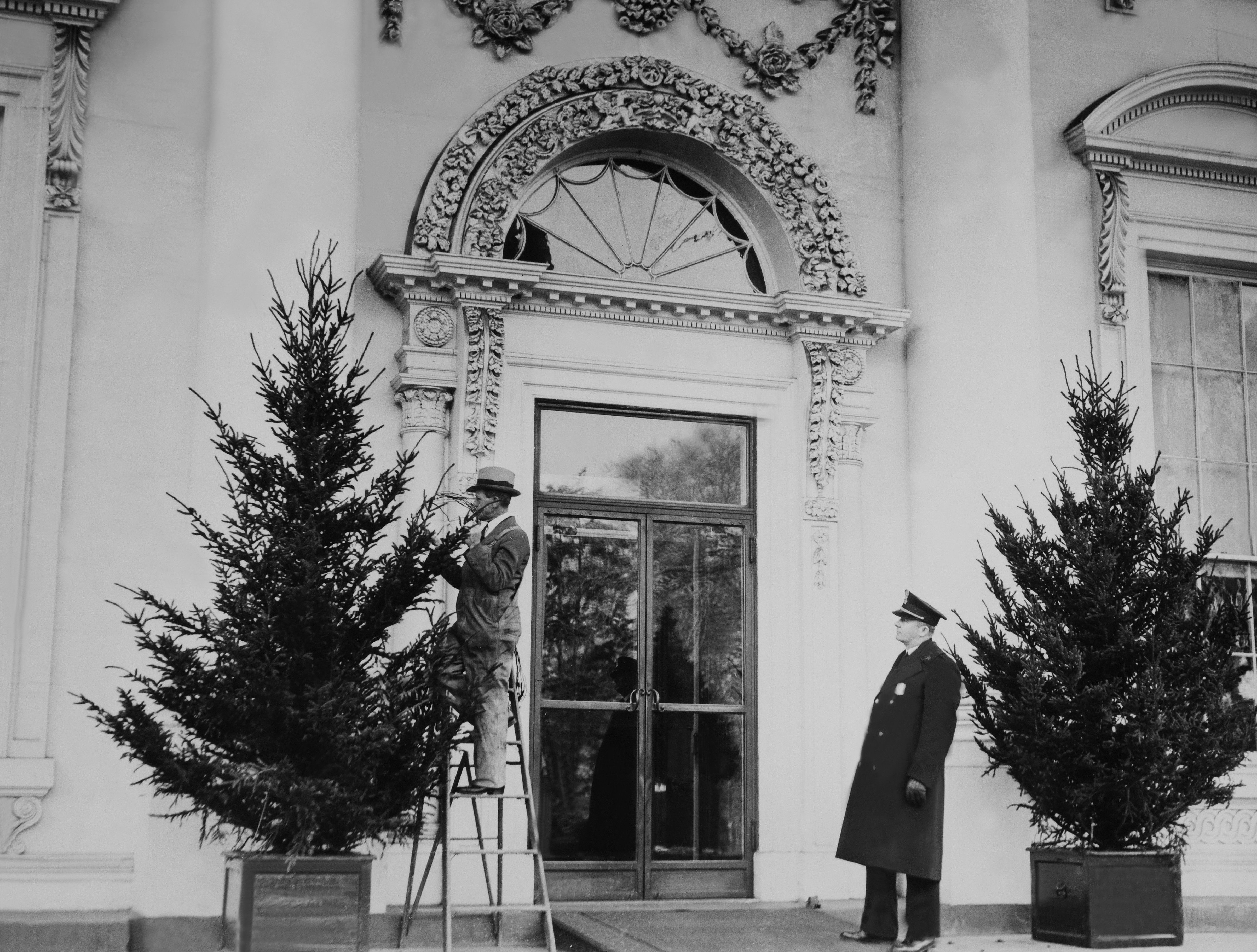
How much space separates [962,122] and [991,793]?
4.28 meters

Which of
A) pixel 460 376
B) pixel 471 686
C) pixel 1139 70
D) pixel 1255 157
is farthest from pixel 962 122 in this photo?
pixel 471 686

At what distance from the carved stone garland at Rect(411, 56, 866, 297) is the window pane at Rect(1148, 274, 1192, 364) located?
7.21ft

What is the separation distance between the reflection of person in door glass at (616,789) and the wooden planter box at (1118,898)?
8.28 feet

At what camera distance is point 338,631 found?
6.68 meters

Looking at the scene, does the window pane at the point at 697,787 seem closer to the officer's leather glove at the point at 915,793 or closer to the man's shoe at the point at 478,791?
the man's shoe at the point at 478,791

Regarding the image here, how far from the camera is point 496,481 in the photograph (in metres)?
7.92

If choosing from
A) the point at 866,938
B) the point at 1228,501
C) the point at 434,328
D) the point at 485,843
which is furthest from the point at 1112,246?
the point at 485,843

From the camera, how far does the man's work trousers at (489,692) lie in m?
7.73

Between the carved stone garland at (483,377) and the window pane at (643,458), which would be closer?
the carved stone garland at (483,377)

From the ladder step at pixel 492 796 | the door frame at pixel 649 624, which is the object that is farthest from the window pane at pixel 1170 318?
the ladder step at pixel 492 796

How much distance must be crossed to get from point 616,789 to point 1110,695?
298 centimetres

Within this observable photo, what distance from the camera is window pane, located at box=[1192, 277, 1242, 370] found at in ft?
36.3

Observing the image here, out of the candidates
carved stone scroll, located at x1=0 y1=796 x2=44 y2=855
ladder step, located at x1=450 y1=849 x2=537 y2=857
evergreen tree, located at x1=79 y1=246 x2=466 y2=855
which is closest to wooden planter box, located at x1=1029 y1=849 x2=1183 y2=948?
ladder step, located at x1=450 y1=849 x2=537 y2=857

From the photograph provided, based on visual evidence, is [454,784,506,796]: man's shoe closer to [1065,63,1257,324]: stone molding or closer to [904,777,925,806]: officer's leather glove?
[904,777,925,806]: officer's leather glove
